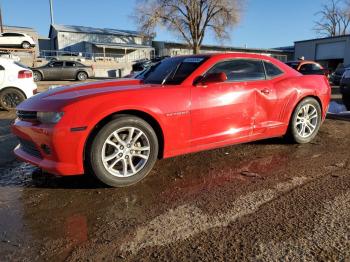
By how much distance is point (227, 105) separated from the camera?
13.7ft

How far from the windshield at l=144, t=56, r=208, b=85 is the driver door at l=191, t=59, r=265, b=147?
233mm

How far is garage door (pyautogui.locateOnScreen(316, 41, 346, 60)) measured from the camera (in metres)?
44.0

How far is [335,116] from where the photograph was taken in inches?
303

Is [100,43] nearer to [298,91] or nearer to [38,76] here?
[38,76]

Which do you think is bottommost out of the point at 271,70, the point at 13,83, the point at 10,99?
the point at 10,99

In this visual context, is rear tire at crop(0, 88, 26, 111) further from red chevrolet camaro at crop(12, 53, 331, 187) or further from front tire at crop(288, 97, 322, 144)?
front tire at crop(288, 97, 322, 144)

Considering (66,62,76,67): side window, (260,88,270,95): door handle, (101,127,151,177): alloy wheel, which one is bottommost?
(101,127,151,177): alloy wheel

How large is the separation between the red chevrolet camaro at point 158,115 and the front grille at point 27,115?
11 mm

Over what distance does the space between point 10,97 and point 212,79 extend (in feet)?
22.5

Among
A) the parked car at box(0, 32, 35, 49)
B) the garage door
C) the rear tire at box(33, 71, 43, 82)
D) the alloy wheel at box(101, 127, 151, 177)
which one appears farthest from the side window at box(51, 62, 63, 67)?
the garage door

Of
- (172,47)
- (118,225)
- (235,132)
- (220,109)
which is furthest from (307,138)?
(172,47)

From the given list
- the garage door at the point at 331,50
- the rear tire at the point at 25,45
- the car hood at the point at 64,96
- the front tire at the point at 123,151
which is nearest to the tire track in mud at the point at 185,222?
the front tire at the point at 123,151

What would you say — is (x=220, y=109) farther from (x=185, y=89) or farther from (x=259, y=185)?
(x=259, y=185)

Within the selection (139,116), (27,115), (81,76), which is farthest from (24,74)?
(81,76)
